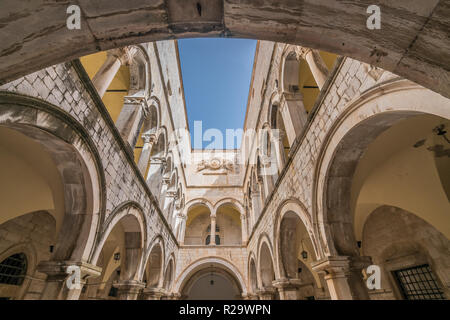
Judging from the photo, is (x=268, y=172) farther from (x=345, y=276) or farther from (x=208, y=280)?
(x=208, y=280)

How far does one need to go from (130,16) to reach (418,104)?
257 cm

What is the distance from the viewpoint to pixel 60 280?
10.3 ft

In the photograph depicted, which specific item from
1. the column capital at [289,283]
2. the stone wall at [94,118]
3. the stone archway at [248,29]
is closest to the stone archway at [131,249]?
the stone wall at [94,118]

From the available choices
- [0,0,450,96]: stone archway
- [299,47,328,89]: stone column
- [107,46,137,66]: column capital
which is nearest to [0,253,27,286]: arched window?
[107,46,137,66]: column capital

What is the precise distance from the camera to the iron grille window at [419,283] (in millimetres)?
5609

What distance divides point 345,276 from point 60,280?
4261mm

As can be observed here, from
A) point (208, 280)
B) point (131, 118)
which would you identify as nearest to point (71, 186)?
point (131, 118)

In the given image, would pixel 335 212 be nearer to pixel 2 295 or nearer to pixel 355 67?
pixel 355 67

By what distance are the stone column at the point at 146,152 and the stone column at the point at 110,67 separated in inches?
95.6

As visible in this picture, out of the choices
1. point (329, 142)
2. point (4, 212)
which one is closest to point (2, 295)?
point (4, 212)

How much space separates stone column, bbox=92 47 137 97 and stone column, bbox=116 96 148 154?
97 cm

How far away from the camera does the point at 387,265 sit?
21.5 ft

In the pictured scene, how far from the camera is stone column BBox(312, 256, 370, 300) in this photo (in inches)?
128

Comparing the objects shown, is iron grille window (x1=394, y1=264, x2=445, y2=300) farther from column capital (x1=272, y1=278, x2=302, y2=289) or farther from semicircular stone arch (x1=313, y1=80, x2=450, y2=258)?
semicircular stone arch (x1=313, y1=80, x2=450, y2=258)
